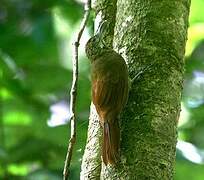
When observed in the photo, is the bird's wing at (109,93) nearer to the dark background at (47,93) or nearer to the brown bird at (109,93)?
the brown bird at (109,93)

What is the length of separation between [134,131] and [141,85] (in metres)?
0.17

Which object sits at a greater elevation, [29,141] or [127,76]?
[29,141]

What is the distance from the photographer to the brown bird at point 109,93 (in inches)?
66.0

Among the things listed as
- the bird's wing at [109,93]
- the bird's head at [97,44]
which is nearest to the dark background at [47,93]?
the bird's head at [97,44]

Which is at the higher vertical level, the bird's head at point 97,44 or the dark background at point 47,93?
the dark background at point 47,93

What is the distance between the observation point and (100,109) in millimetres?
1850

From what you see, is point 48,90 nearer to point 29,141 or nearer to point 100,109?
point 29,141

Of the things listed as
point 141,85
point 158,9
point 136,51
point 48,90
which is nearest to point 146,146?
point 141,85

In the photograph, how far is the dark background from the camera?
2.82 meters

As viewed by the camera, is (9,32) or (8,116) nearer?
(8,116)

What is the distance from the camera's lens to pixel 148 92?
1.74m

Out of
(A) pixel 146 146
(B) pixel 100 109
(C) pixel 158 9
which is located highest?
(C) pixel 158 9

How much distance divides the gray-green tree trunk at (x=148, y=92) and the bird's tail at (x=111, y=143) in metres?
0.02

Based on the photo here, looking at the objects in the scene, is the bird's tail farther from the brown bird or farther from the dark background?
the dark background
